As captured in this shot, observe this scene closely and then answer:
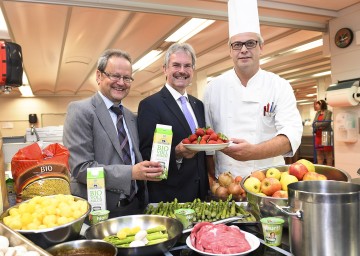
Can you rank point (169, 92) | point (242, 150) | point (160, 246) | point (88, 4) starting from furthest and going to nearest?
point (88, 4), point (169, 92), point (242, 150), point (160, 246)

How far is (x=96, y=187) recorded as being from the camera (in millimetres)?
1507

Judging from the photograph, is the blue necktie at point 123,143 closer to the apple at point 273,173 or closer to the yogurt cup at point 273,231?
the apple at point 273,173

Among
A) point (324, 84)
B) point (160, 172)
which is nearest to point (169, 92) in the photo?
point (160, 172)

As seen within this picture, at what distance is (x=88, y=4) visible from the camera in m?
3.68

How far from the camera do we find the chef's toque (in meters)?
2.33

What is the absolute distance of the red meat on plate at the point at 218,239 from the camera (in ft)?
3.55

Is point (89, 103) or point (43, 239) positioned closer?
point (43, 239)

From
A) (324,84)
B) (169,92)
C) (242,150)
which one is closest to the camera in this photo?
(242,150)

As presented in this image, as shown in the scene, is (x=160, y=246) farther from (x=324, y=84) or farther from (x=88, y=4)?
(x=324, y=84)

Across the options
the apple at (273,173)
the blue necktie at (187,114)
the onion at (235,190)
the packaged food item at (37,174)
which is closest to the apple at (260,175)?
the apple at (273,173)

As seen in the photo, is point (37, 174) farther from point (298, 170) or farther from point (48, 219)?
point (298, 170)

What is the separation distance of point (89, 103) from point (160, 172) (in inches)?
28.8

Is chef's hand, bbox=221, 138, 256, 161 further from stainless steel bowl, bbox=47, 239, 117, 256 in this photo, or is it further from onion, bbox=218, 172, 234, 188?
stainless steel bowl, bbox=47, 239, 117, 256

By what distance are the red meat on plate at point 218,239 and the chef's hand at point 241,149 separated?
2.69ft
